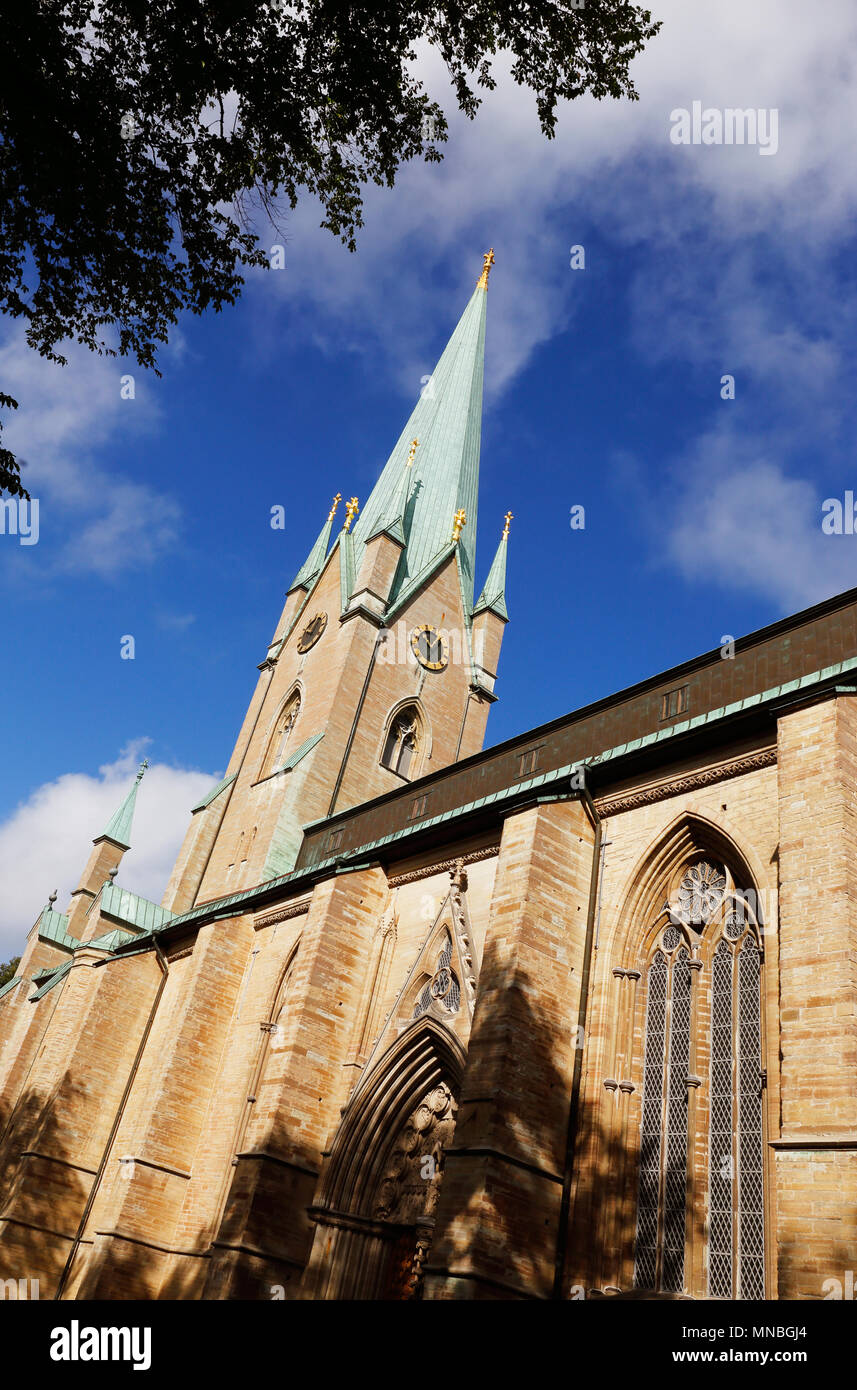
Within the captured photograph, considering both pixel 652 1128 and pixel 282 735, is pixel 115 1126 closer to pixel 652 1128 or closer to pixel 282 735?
pixel 282 735

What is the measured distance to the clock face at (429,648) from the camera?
29.3m

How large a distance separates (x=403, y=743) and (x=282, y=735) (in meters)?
3.46

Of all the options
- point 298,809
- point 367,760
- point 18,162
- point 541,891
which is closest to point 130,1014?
point 298,809

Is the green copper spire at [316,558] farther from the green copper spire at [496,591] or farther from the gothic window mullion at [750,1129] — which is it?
the gothic window mullion at [750,1129]

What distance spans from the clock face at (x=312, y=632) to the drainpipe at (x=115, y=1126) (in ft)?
32.4

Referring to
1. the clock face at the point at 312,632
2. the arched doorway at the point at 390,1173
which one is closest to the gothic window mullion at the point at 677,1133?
the arched doorway at the point at 390,1173

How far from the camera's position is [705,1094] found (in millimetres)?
10328

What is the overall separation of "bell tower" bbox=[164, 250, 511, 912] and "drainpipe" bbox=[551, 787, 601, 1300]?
11557 mm

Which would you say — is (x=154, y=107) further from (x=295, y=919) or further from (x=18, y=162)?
(x=295, y=919)

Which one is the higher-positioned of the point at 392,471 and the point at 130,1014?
the point at 392,471

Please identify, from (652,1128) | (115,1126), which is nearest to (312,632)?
(115,1126)

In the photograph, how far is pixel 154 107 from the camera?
320 inches
